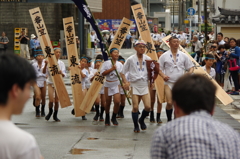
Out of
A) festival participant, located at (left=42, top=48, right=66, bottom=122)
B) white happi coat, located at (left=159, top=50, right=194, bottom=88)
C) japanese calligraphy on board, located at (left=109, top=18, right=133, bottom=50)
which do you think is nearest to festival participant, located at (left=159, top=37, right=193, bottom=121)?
white happi coat, located at (left=159, top=50, right=194, bottom=88)

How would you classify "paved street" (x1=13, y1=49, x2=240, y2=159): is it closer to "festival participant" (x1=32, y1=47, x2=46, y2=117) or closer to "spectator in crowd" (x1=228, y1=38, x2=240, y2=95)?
"festival participant" (x1=32, y1=47, x2=46, y2=117)

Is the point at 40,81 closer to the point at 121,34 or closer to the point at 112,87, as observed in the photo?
the point at 112,87

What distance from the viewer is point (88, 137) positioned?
31.6 ft

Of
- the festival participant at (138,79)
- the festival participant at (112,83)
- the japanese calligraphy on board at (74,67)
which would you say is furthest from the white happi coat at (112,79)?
the japanese calligraphy on board at (74,67)

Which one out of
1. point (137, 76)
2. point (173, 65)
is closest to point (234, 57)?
point (173, 65)

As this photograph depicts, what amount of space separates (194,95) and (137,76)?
697 centimetres

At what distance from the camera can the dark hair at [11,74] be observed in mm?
2625

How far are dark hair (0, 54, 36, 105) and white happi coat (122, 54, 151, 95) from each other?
7.22 m

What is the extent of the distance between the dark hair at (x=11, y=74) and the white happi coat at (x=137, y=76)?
7.22 m

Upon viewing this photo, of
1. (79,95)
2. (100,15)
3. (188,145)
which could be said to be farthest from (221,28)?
(100,15)

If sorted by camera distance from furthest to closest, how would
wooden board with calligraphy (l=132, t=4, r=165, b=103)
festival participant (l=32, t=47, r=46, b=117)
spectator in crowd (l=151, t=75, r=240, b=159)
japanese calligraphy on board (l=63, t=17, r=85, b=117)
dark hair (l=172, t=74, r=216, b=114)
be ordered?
1. festival participant (l=32, t=47, r=46, b=117)
2. japanese calligraphy on board (l=63, t=17, r=85, b=117)
3. wooden board with calligraphy (l=132, t=4, r=165, b=103)
4. dark hair (l=172, t=74, r=216, b=114)
5. spectator in crowd (l=151, t=75, r=240, b=159)

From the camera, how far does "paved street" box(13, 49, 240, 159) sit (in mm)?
8156

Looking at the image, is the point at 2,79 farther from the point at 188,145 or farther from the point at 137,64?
the point at 137,64

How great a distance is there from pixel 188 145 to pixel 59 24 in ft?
104
